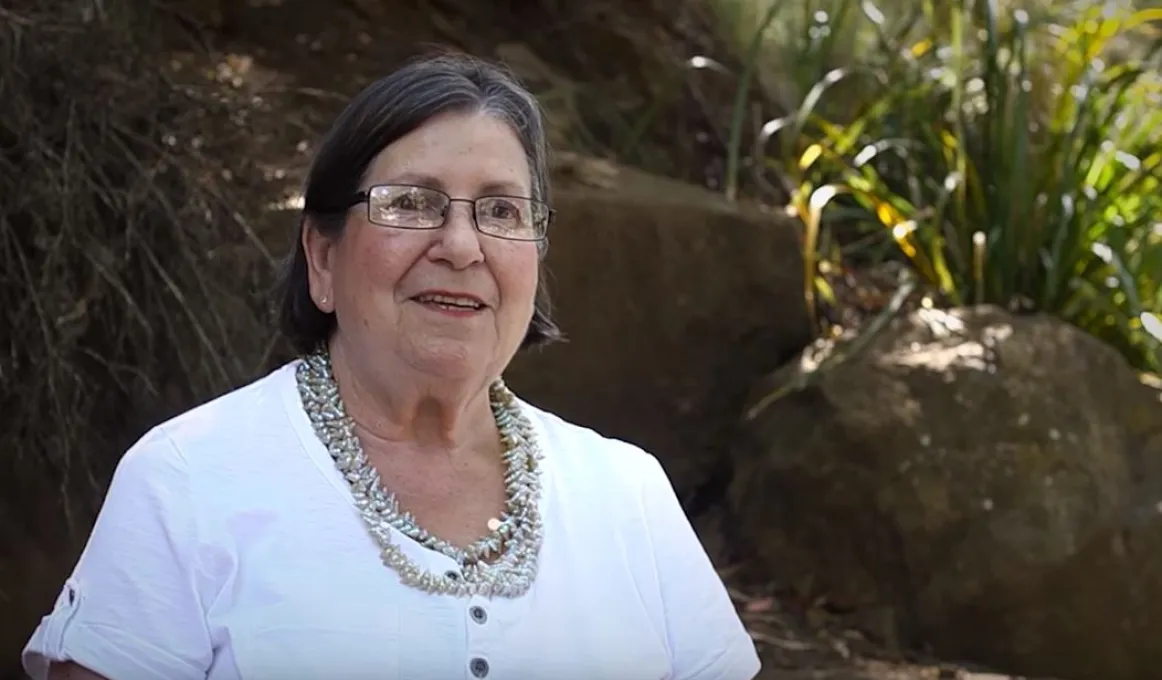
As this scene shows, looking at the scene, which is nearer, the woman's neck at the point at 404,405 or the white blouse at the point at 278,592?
the white blouse at the point at 278,592

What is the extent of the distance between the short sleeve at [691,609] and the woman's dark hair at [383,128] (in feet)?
1.39

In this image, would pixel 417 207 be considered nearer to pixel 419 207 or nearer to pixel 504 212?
pixel 419 207

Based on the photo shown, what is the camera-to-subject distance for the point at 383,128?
1.86m

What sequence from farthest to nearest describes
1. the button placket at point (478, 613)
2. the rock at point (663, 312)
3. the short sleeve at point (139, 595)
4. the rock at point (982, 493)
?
the rock at point (663, 312) → the rock at point (982, 493) → the button placket at point (478, 613) → the short sleeve at point (139, 595)

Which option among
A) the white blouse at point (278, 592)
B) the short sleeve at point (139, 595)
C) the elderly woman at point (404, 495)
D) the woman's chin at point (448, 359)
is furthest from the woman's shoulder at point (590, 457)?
the short sleeve at point (139, 595)

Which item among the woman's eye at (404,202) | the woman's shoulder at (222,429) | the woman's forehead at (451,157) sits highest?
the woman's forehead at (451,157)

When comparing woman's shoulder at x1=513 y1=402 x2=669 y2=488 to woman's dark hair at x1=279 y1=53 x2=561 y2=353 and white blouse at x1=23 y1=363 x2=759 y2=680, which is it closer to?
white blouse at x1=23 y1=363 x2=759 y2=680

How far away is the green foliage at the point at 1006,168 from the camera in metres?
4.40

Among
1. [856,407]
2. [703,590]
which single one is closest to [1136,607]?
[856,407]

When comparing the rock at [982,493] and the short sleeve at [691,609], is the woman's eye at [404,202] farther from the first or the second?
the rock at [982,493]

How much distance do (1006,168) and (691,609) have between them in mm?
2849

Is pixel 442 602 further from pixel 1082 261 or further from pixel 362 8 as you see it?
pixel 362 8

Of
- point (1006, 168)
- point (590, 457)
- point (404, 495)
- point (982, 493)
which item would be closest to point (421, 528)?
point (404, 495)

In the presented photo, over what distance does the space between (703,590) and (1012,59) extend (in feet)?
9.84
